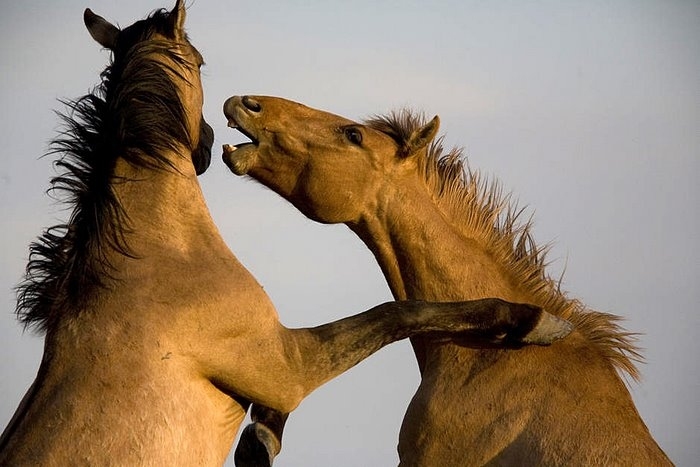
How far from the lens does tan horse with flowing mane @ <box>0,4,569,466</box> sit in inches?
291

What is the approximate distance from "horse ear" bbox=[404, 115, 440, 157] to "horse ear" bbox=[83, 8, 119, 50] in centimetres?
196

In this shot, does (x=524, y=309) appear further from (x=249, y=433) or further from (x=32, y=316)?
(x=32, y=316)

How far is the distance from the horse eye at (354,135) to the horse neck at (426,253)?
378mm

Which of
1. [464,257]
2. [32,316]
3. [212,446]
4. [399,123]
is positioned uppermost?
[399,123]

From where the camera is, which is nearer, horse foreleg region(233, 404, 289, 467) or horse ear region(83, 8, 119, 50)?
horse foreleg region(233, 404, 289, 467)

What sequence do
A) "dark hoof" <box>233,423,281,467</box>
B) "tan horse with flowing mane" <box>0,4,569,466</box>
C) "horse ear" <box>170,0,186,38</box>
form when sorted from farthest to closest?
1. "horse ear" <box>170,0,186,38</box>
2. "dark hoof" <box>233,423,281,467</box>
3. "tan horse with flowing mane" <box>0,4,569,466</box>

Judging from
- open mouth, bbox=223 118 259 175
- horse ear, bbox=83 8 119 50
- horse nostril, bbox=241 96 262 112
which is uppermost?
horse ear, bbox=83 8 119 50

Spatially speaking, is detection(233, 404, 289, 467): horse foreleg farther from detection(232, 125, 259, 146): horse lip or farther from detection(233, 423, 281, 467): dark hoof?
detection(232, 125, 259, 146): horse lip

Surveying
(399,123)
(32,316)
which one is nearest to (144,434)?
(32,316)

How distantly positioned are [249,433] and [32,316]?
1353 mm

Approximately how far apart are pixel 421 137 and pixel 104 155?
2.12 m

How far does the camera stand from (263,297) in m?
8.02

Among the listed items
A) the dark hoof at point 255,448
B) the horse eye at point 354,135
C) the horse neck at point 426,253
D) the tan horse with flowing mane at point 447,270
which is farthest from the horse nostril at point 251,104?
the dark hoof at point 255,448

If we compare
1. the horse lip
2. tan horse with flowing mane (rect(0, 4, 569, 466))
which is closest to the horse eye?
the horse lip
